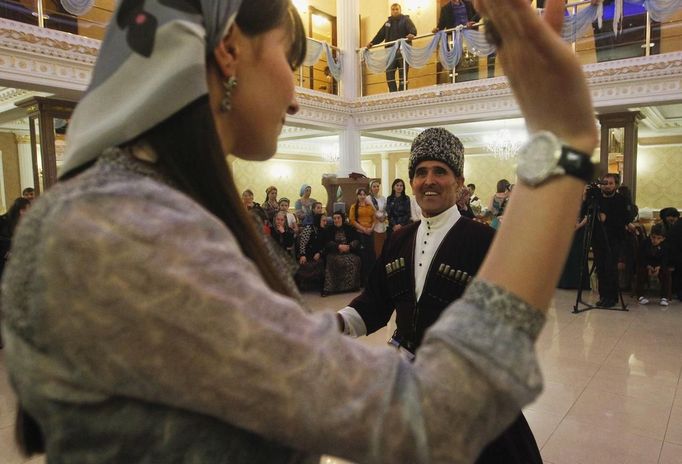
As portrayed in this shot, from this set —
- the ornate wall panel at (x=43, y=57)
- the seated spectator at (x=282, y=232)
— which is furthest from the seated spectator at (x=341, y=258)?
the ornate wall panel at (x=43, y=57)

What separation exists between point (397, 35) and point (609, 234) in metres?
6.64

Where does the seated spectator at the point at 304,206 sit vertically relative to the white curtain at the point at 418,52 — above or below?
below

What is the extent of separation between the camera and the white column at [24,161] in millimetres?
12430

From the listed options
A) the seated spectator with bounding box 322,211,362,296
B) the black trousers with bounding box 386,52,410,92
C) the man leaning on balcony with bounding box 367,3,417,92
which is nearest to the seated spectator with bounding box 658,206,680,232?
the seated spectator with bounding box 322,211,362,296

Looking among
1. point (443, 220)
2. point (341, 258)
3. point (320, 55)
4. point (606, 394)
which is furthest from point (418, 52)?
point (443, 220)

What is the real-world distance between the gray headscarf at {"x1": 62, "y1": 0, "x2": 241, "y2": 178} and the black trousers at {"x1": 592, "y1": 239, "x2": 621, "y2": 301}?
6.71 m

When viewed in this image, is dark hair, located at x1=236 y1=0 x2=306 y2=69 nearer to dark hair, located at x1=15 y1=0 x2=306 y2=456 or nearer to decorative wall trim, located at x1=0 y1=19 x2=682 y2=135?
dark hair, located at x1=15 y1=0 x2=306 y2=456

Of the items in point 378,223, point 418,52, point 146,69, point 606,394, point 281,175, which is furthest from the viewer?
point 281,175

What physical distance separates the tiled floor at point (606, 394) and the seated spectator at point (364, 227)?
8.70ft

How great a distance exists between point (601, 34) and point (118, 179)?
10113 millimetres

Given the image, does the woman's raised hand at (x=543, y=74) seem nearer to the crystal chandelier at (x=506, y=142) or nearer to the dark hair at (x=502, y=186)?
the dark hair at (x=502, y=186)

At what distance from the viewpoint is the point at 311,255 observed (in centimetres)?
754

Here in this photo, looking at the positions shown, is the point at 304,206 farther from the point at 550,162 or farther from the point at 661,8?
the point at 550,162

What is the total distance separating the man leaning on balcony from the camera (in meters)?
11.2
